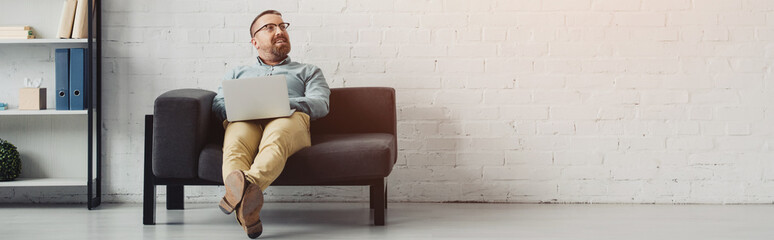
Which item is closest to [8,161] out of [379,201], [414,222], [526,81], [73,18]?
[73,18]

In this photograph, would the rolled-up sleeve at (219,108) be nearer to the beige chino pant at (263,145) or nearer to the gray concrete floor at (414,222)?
the beige chino pant at (263,145)

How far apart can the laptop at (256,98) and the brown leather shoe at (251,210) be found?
0.47 m

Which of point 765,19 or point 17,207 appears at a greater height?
point 765,19

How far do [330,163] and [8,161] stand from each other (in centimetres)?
177

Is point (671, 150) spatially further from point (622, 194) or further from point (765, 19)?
point (765, 19)

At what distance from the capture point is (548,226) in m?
3.18

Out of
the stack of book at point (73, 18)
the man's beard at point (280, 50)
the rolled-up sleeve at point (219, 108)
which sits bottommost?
the rolled-up sleeve at point (219, 108)

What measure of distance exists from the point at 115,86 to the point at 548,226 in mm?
2370

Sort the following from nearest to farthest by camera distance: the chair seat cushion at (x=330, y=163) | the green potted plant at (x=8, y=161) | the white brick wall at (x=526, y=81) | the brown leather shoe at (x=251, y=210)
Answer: the brown leather shoe at (x=251, y=210) → the chair seat cushion at (x=330, y=163) → the green potted plant at (x=8, y=161) → the white brick wall at (x=526, y=81)

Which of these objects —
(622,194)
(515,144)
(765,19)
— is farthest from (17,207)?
(765,19)

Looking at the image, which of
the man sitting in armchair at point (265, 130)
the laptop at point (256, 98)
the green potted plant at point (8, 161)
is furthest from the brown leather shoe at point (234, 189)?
the green potted plant at point (8, 161)

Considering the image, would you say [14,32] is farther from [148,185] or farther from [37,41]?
[148,185]

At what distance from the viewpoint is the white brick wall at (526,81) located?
3.90m

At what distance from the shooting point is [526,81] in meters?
3.94
